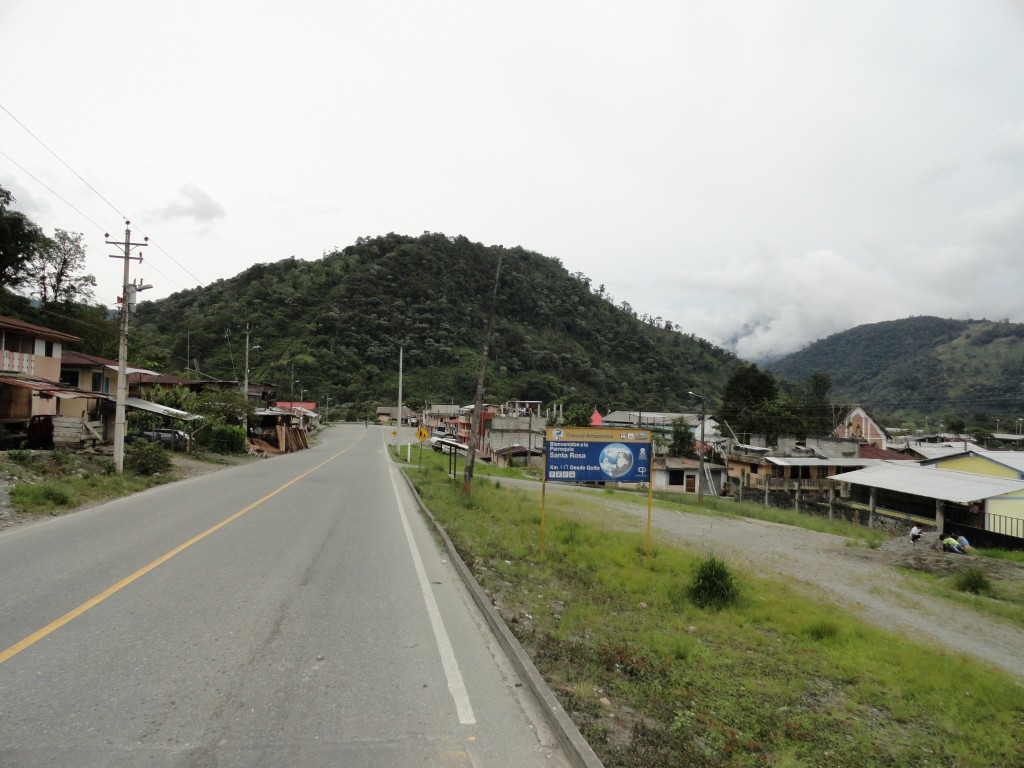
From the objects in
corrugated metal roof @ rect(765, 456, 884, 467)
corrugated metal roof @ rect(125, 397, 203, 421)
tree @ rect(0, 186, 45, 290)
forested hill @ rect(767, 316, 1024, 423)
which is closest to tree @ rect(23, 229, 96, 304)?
tree @ rect(0, 186, 45, 290)

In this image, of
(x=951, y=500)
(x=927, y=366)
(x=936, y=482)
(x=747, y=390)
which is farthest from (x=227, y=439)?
(x=927, y=366)

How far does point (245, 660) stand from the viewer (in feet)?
15.4

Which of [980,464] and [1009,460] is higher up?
[1009,460]

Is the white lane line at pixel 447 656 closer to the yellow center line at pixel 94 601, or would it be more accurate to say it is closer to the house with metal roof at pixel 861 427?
the yellow center line at pixel 94 601

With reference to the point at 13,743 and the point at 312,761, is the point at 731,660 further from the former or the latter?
the point at 13,743

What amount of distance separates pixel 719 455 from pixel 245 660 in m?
54.7

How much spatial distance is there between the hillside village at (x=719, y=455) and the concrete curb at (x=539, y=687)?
16.6 feet

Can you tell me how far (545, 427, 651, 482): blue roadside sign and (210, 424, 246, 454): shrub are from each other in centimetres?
2878

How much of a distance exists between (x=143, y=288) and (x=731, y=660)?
20.5 metres

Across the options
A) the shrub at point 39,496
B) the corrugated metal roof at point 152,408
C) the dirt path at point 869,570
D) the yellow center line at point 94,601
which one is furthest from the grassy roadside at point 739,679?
the corrugated metal roof at point 152,408

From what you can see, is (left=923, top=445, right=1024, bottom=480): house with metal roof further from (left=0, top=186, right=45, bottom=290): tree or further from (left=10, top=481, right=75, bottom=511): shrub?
(left=0, top=186, right=45, bottom=290): tree

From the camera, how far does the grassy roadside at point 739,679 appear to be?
398 centimetres

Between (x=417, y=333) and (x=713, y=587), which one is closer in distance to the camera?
(x=713, y=587)

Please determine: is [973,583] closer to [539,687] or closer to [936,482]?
[539,687]
